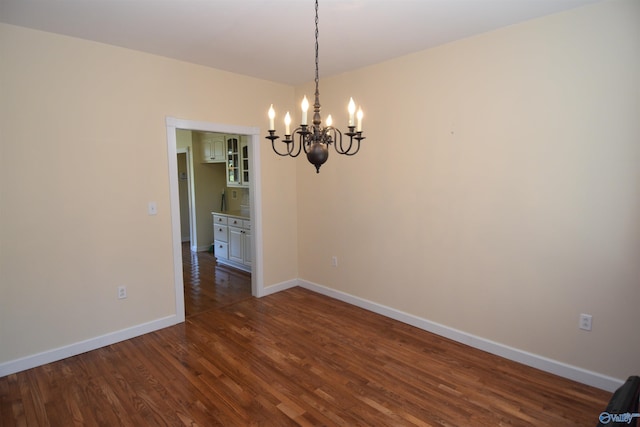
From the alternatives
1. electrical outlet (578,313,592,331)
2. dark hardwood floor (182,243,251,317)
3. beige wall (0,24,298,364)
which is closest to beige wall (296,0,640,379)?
electrical outlet (578,313,592,331)

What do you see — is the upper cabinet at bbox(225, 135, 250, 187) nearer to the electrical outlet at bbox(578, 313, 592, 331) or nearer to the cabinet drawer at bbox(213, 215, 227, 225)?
the cabinet drawer at bbox(213, 215, 227, 225)

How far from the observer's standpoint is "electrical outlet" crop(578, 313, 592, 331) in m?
2.52

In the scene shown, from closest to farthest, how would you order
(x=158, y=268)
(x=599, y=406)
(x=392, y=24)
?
(x=599, y=406) → (x=392, y=24) → (x=158, y=268)

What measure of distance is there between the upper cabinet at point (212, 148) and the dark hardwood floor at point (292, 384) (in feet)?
12.0

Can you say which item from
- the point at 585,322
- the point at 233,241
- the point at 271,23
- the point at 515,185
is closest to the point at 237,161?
the point at 233,241

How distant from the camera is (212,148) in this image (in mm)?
6555

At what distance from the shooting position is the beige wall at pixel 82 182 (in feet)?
8.86

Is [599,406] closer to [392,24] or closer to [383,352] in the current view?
[383,352]

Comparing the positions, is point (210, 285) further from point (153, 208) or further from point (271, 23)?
point (271, 23)

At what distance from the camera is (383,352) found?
9.93ft

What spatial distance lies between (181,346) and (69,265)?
3.89 feet

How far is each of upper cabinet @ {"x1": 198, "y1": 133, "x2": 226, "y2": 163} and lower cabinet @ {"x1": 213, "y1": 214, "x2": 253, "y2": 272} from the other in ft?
3.82

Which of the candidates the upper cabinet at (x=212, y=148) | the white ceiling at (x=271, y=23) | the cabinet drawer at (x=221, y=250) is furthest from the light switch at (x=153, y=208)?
the upper cabinet at (x=212, y=148)

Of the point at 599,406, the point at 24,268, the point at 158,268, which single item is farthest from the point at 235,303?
the point at 599,406
